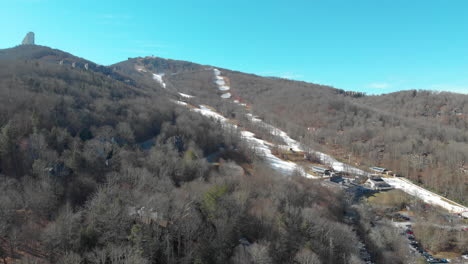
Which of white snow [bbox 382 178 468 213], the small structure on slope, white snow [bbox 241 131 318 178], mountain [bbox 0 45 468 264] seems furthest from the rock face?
white snow [bbox 382 178 468 213]

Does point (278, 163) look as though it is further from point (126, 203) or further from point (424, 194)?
point (126, 203)

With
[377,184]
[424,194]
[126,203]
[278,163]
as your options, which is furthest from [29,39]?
[424,194]

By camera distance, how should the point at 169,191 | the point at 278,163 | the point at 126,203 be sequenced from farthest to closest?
the point at 278,163, the point at 169,191, the point at 126,203

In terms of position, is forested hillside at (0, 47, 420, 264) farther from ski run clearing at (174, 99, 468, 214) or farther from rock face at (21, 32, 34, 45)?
rock face at (21, 32, 34, 45)

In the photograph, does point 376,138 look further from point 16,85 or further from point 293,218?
point 16,85

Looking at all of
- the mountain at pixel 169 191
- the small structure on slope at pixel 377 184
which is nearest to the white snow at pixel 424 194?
the small structure on slope at pixel 377 184

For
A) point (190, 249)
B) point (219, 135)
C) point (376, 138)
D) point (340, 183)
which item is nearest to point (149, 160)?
point (190, 249)
